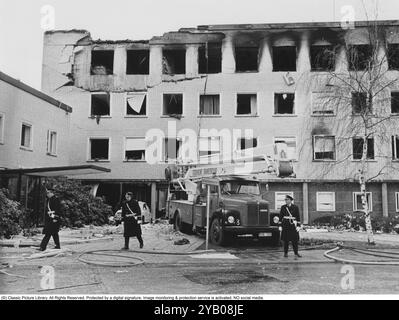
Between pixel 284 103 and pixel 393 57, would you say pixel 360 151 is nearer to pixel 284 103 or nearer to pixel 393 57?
pixel 393 57

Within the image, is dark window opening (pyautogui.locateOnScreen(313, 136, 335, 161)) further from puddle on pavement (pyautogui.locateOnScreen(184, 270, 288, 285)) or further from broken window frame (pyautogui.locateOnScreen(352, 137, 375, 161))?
puddle on pavement (pyautogui.locateOnScreen(184, 270, 288, 285))

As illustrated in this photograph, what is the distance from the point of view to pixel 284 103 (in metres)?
25.7

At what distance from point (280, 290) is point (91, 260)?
5.02 meters

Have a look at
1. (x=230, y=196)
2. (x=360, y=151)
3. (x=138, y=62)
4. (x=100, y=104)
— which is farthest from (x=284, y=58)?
(x=230, y=196)

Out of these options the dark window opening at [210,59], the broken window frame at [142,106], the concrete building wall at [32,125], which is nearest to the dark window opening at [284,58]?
the dark window opening at [210,59]

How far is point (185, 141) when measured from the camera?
2380cm

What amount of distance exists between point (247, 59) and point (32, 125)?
40.4 ft

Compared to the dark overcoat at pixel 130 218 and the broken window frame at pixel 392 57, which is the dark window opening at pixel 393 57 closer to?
the broken window frame at pixel 392 57

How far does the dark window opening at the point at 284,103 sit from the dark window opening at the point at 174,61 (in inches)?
218

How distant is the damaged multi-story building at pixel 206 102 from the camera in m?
24.8

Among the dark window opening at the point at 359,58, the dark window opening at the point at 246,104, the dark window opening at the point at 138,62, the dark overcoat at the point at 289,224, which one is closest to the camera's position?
the dark overcoat at the point at 289,224

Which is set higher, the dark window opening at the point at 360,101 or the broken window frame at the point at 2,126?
the dark window opening at the point at 360,101
